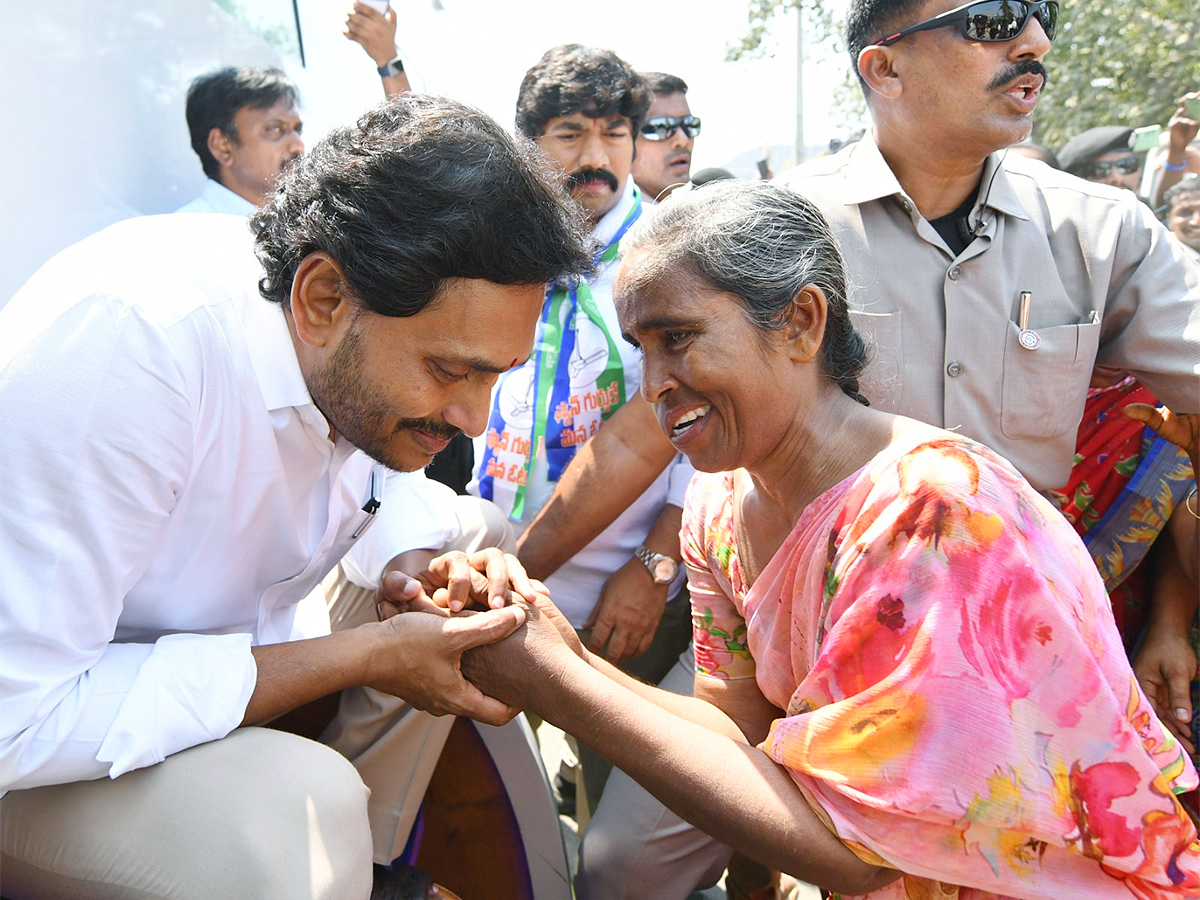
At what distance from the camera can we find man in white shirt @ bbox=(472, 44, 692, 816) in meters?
2.96

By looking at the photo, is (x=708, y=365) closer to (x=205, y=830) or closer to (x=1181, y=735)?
(x=205, y=830)

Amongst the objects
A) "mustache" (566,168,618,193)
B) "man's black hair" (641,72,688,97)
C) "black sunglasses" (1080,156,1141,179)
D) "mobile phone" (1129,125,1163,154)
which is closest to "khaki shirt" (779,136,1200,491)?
"mustache" (566,168,618,193)

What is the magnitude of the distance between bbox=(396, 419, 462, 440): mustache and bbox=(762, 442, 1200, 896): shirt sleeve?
0.90 meters

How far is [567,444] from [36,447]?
1.67 m

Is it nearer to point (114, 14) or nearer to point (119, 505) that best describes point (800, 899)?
point (119, 505)

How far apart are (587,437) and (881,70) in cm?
133

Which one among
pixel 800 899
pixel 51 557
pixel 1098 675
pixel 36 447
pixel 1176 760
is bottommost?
pixel 800 899

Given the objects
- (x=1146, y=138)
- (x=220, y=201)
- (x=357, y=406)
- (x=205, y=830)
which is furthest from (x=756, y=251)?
(x=1146, y=138)

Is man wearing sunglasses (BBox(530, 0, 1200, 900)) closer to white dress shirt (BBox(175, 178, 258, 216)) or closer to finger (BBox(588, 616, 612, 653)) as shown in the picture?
finger (BBox(588, 616, 612, 653))

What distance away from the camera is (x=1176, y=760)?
1.69 meters

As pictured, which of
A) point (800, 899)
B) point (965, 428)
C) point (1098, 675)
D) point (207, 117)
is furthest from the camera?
point (207, 117)

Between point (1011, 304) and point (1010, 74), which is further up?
point (1010, 74)

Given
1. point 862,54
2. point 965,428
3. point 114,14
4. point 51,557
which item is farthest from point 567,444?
point 114,14

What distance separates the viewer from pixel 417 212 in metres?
1.86
